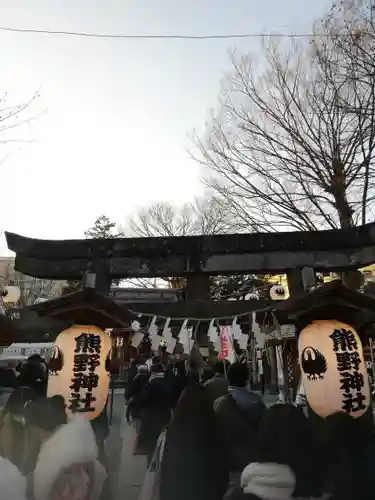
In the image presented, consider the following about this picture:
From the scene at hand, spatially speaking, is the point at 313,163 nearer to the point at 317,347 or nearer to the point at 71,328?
the point at 317,347

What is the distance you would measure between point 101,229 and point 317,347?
28.9 metres

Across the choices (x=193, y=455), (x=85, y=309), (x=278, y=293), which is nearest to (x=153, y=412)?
(x=85, y=309)

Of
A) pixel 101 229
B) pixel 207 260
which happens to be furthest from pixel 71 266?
pixel 101 229

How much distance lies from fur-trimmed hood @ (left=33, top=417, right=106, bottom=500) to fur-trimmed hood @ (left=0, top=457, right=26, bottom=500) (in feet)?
0.61

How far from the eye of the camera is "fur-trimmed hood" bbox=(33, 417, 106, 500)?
10.8ft

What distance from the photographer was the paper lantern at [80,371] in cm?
619

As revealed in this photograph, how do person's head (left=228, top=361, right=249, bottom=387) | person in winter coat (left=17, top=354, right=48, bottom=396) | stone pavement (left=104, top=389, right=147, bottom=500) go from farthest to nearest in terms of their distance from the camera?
person's head (left=228, top=361, right=249, bottom=387), person in winter coat (left=17, top=354, right=48, bottom=396), stone pavement (left=104, top=389, right=147, bottom=500)

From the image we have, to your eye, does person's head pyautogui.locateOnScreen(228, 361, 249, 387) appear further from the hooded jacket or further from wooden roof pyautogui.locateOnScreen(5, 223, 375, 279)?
the hooded jacket

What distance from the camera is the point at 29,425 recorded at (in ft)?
15.1

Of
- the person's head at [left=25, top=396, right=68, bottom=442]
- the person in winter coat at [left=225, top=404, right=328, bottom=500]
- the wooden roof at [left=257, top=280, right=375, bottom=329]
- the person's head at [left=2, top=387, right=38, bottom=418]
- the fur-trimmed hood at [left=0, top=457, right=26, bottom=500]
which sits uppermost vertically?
the wooden roof at [left=257, top=280, right=375, bottom=329]

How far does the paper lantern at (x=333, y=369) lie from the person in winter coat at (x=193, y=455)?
7.84ft

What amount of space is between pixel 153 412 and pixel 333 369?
3453 mm

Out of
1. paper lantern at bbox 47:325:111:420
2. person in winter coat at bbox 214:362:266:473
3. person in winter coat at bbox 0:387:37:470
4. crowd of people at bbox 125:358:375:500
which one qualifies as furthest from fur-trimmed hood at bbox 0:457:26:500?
paper lantern at bbox 47:325:111:420

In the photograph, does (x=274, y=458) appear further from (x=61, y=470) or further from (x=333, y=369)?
(x=333, y=369)
